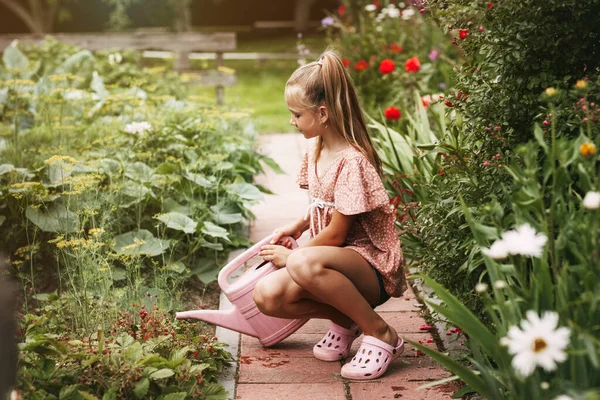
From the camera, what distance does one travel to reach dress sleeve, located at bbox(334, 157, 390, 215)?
3.03 meters

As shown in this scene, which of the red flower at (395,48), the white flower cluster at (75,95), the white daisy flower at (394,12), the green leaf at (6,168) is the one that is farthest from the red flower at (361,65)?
the green leaf at (6,168)

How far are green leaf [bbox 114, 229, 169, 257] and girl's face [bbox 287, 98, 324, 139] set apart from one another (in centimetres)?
100

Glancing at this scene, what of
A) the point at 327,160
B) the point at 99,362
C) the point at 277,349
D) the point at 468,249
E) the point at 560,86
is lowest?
the point at 277,349

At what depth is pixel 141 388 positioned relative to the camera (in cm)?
257

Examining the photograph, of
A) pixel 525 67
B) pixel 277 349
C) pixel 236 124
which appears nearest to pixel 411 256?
pixel 277 349

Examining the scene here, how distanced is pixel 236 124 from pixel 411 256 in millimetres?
2662

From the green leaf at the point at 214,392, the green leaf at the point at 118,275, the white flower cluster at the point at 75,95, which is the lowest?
the green leaf at the point at 214,392

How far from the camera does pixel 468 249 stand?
9.74 feet

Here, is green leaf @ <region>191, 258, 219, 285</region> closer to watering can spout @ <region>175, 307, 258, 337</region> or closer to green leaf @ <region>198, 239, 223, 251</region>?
green leaf @ <region>198, 239, 223, 251</region>

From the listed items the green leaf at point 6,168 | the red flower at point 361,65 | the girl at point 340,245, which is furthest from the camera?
the red flower at point 361,65

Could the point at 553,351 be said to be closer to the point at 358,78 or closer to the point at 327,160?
the point at 327,160

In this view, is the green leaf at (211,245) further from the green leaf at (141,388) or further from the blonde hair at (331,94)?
the green leaf at (141,388)

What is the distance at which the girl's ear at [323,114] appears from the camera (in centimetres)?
313

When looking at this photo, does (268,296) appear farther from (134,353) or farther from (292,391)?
(134,353)
